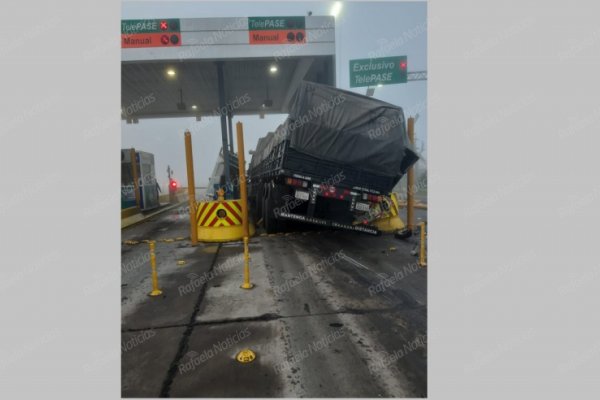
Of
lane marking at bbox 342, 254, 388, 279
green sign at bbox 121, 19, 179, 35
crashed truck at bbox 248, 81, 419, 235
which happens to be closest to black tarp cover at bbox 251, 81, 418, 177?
crashed truck at bbox 248, 81, 419, 235

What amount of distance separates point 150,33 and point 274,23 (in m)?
4.31

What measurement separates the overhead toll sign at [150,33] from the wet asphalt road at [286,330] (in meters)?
8.49

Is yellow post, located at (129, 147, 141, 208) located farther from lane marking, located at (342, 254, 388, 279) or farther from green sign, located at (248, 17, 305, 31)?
lane marking, located at (342, 254, 388, 279)

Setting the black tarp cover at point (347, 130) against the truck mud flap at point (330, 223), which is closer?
the black tarp cover at point (347, 130)

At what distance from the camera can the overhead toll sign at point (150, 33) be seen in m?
11.3

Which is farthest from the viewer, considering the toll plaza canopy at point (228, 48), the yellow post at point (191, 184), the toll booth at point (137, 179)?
the toll booth at point (137, 179)

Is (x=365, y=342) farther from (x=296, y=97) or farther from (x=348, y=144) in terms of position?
(x=296, y=97)

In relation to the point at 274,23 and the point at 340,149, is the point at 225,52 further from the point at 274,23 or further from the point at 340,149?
the point at 340,149

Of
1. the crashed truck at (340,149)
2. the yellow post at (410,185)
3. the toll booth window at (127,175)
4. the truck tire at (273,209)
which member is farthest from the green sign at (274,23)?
the toll booth window at (127,175)

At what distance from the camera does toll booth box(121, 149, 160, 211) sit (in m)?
15.3

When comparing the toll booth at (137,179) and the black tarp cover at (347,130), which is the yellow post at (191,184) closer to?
the black tarp cover at (347,130)

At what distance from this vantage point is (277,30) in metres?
11.4

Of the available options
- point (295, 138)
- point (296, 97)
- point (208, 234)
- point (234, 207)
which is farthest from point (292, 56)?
point (208, 234)

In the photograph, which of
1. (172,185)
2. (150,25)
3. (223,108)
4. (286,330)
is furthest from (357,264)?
(172,185)
